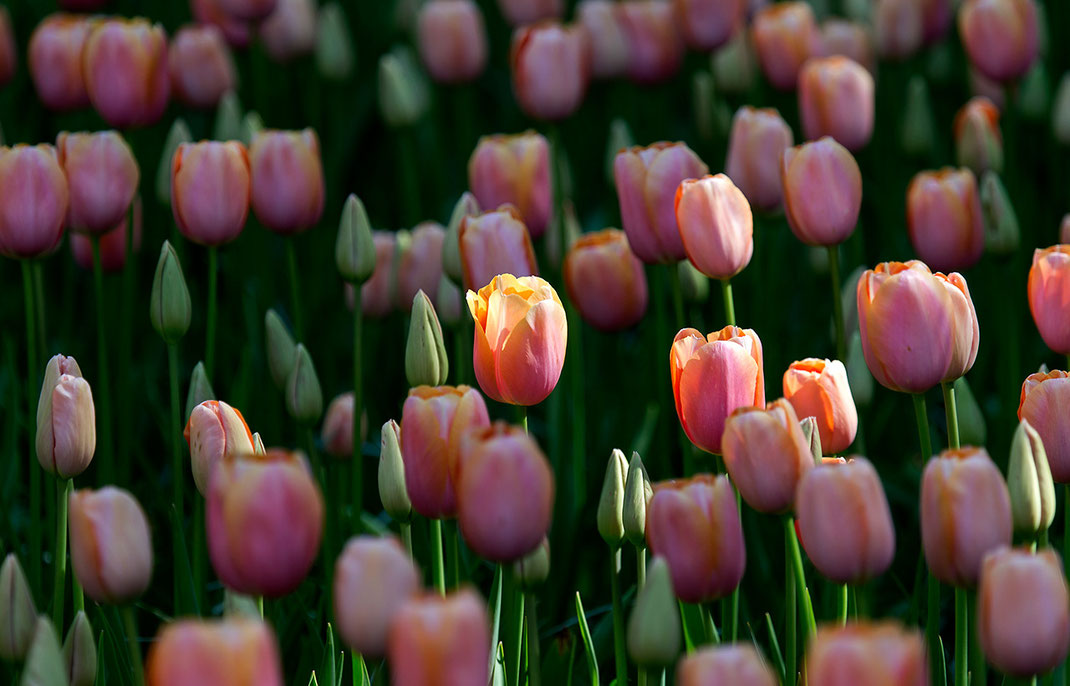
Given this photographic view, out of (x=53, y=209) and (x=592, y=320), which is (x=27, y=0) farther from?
(x=592, y=320)

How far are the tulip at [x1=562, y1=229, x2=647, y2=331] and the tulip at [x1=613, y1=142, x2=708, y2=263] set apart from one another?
0.07 m

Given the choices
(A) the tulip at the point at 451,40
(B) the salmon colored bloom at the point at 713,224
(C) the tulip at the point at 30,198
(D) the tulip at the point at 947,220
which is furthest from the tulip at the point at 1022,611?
(A) the tulip at the point at 451,40

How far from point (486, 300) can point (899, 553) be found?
80 cm

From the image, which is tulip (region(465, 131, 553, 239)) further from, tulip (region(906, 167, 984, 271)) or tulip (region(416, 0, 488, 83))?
tulip (region(416, 0, 488, 83))

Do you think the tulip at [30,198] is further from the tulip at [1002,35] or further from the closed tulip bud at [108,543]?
the tulip at [1002,35]

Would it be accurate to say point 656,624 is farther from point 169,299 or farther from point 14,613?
point 169,299

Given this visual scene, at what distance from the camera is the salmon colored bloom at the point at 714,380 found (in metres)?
1.19

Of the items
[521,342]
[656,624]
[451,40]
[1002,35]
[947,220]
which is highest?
[451,40]

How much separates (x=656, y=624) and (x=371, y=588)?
26 cm

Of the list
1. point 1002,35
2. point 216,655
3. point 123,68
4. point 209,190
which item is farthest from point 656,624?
point 1002,35

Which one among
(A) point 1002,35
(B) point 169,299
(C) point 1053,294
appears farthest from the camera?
(A) point 1002,35

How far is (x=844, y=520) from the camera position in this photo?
1011 mm

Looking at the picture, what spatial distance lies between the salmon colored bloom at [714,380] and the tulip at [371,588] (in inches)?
16.5

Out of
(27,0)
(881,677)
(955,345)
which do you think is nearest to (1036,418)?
(955,345)
